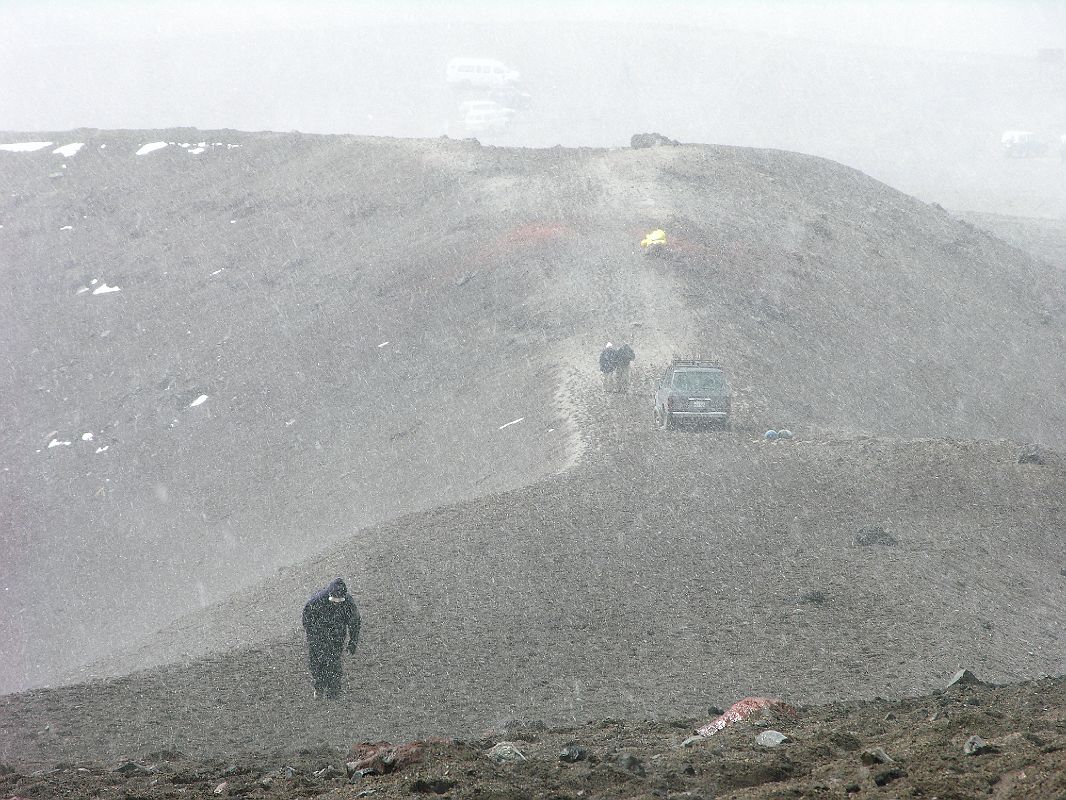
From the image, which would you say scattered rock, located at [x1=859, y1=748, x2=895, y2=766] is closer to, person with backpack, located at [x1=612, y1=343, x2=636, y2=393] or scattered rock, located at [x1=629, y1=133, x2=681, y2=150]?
person with backpack, located at [x1=612, y1=343, x2=636, y2=393]

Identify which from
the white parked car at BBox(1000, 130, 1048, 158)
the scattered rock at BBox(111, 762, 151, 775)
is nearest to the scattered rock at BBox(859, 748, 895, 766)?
the scattered rock at BBox(111, 762, 151, 775)

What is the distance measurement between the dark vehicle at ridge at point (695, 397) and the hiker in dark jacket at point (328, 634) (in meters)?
12.2

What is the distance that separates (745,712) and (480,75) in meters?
93.8

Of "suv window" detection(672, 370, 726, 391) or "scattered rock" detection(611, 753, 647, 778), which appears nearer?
"scattered rock" detection(611, 753, 647, 778)

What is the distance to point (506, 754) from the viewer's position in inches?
373

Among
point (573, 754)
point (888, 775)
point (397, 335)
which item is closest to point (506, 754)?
point (573, 754)

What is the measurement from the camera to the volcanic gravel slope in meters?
14.2

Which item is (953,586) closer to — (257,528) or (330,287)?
(257,528)

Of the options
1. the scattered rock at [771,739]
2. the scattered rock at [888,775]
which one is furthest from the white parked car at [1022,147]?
the scattered rock at [888,775]

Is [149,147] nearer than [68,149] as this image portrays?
Yes

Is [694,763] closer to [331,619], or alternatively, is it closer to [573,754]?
[573,754]

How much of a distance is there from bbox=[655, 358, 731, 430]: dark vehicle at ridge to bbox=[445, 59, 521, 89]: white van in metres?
76.0

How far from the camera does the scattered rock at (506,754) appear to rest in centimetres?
922

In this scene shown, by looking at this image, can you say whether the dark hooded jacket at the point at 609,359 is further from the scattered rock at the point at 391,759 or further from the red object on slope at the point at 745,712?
the scattered rock at the point at 391,759
